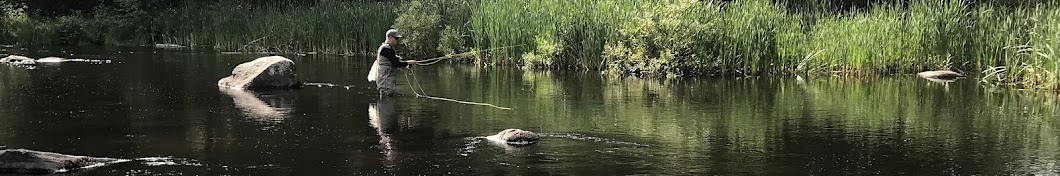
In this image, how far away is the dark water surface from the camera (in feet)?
29.2

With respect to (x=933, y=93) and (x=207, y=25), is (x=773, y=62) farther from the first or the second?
(x=207, y=25)

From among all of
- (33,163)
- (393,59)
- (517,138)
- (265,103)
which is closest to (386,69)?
(393,59)

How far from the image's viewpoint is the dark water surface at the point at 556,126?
8.89m

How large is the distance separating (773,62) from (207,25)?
20176 millimetres

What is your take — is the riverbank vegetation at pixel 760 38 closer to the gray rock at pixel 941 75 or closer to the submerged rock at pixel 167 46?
the gray rock at pixel 941 75

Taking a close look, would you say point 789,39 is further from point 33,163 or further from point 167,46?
point 167,46

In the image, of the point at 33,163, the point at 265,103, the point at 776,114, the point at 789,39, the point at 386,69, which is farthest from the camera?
the point at 789,39

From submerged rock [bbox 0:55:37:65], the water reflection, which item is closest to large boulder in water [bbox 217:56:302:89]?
the water reflection

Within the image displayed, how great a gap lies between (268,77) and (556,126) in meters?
6.46

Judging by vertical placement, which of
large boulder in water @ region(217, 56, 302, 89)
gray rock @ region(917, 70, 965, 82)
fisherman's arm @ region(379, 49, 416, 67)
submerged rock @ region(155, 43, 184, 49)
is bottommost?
gray rock @ region(917, 70, 965, 82)

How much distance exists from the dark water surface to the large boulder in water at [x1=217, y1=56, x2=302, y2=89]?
0.40 meters

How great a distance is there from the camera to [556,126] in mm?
11430

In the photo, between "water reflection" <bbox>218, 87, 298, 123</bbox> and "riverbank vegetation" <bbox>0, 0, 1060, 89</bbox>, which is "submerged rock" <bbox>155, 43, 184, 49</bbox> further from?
"water reflection" <bbox>218, 87, 298, 123</bbox>

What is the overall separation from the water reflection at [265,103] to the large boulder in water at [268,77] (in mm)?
285
